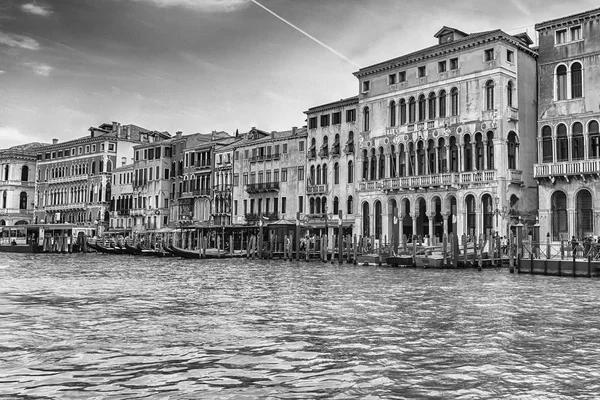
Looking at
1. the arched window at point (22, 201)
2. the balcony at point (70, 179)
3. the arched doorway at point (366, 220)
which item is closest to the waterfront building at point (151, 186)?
the balcony at point (70, 179)

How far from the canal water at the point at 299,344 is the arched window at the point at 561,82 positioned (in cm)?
1814

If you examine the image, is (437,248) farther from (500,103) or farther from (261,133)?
(261,133)

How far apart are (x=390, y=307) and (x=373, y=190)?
27.0m

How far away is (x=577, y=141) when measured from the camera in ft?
104

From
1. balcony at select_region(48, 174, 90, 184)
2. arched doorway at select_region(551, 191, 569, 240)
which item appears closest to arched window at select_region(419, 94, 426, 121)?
arched doorway at select_region(551, 191, 569, 240)

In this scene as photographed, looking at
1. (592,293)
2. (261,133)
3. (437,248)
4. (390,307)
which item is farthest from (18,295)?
(261,133)

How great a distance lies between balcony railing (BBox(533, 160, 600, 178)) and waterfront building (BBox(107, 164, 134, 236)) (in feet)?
135

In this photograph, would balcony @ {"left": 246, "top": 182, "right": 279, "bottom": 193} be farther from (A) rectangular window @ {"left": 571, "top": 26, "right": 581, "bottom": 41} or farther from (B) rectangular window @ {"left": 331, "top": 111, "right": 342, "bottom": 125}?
(A) rectangular window @ {"left": 571, "top": 26, "right": 581, "bottom": 41}

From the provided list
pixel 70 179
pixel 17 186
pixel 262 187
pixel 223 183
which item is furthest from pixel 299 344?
pixel 17 186

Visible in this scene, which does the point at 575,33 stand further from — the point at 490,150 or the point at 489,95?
the point at 490,150

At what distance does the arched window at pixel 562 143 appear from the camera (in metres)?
32.1

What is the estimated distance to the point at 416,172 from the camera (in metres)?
38.0

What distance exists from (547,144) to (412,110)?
8635mm

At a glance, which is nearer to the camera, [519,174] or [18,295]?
[18,295]
